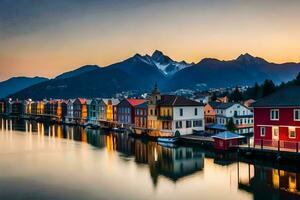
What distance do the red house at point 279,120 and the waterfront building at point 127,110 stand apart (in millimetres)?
38971

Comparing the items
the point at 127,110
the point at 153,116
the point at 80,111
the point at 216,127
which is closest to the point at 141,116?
the point at 153,116

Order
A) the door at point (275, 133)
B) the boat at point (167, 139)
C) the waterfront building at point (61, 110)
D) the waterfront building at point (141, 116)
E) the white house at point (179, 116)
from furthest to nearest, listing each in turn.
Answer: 1. the waterfront building at point (61, 110)
2. the waterfront building at point (141, 116)
3. the white house at point (179, 116)
4. the boat at point (167, 139)
5. the door at point (275, 133)

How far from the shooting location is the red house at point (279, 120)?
142ft

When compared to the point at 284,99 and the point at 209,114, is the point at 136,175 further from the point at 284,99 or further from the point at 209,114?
the point at 209,114

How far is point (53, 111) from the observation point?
14238cm

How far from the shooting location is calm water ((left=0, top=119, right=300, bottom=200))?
31.9 m

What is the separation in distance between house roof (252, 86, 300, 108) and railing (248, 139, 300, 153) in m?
4.22

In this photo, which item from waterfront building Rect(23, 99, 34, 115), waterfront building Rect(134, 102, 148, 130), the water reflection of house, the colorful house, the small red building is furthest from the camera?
waterfront building Rect(23, 99, 34, 115)

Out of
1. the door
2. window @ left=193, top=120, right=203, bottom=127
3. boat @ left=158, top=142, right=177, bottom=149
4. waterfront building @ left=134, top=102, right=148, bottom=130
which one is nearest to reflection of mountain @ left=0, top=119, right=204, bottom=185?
boat @ left=158, top=142, right=177, bottom=149

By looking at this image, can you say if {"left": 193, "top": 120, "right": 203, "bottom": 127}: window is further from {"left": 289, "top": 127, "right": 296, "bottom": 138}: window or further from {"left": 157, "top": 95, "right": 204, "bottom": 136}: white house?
{"left": 289, "top": 127, "right": 296, "bottom": 138}: window

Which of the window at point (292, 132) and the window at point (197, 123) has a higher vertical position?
the window at point (292, 132)

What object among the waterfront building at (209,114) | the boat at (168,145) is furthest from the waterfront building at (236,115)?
the boat at (168,145)

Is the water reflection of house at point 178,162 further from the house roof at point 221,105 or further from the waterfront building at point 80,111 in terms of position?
the waterfront building at point 80,111

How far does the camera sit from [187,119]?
2704 inches
